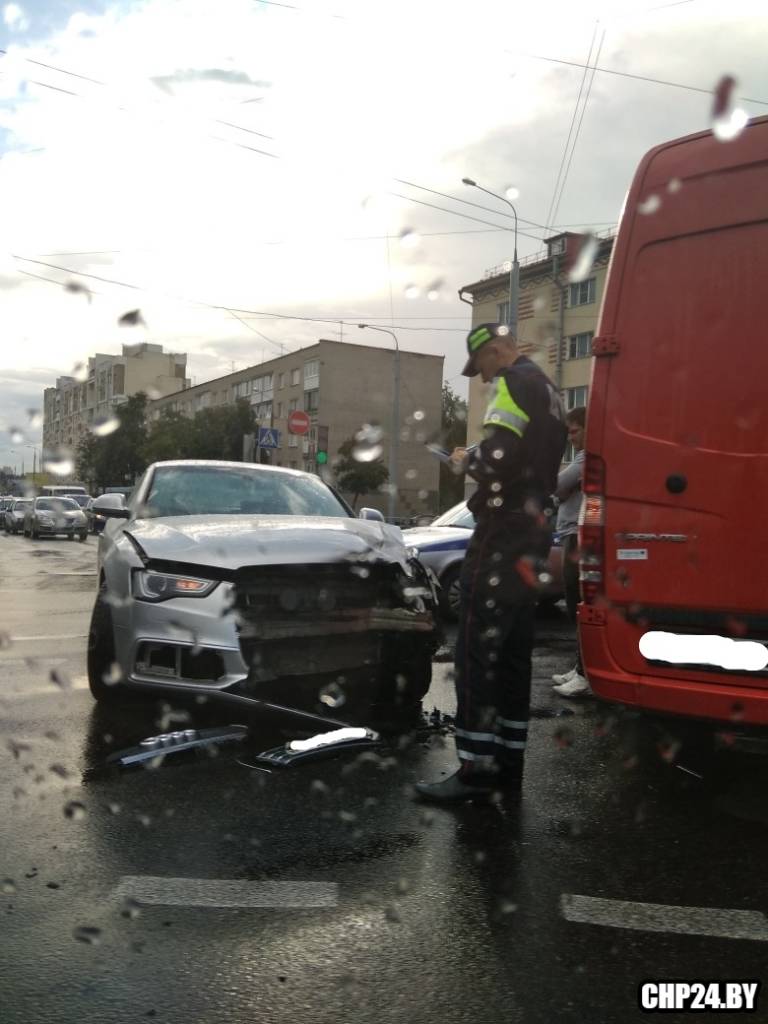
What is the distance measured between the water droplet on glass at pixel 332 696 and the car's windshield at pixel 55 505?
28.4 meters

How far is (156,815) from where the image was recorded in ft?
11.7

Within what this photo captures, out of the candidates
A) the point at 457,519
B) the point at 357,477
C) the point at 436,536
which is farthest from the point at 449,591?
the point at 357,477

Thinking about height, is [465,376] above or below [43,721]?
above

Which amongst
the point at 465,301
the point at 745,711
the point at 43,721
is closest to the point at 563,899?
the point at 745,711

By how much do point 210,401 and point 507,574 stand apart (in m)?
20.6

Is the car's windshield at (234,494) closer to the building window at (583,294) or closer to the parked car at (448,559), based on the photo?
the parked car at (448,559)

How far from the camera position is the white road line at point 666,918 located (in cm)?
263

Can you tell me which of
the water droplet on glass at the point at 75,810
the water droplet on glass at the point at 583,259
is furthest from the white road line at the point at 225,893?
the water droplet on glass at the point at 583,259

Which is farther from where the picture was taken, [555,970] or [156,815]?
[156,815]

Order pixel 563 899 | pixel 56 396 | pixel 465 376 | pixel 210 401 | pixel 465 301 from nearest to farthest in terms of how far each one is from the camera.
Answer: pixel 563 899 < pixel 465 376 < pixel 465 301 < pixel 56 396 < pixel 210 401

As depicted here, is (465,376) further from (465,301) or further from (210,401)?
(210,401)

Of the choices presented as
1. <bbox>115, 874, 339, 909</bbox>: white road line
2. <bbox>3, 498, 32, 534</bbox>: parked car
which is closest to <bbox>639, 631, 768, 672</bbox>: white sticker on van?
<bbox>115, 874, 339, 909</bbox>: white road line

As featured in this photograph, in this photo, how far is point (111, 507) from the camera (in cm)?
605

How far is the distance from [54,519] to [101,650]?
28.6 m
